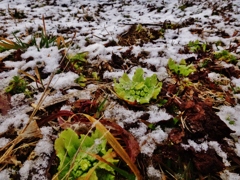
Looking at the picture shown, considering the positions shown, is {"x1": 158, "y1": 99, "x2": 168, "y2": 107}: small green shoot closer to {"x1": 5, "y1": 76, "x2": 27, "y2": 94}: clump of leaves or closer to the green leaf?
the green leaf

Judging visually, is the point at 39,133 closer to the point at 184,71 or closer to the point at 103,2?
the point at 184,71

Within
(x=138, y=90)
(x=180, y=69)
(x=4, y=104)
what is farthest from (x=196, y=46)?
(x=4, y=104)

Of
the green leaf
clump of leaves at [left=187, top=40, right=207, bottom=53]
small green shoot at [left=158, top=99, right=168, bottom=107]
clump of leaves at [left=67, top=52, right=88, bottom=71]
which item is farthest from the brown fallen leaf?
clump of leaves at [left=187, top=40, right=207, bottom=53]

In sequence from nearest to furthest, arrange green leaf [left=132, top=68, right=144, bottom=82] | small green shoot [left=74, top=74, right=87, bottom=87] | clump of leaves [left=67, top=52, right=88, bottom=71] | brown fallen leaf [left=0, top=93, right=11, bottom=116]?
brown fallen leaf [left=0, top=93, right=11, bottom=116]
green leaf [left=132, top=68, right=144, bottom=82]
small green shoot [left=74, top=74, right=87, bottom=87]
clump of leaves [left=67, top=52, right=88, bottom=71]

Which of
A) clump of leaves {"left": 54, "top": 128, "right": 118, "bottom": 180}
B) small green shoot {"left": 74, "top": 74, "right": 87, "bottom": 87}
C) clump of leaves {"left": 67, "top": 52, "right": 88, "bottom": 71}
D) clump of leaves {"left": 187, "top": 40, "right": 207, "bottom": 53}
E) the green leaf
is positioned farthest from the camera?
clump of leaves {"left": 187, "top": 40, "right": 207, "bottom": 53}

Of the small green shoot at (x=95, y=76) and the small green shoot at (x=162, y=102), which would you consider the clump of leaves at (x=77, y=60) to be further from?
the small green shoot at (x=162, y=102)

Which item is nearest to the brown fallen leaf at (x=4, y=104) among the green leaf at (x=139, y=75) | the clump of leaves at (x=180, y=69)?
the green leaf at (x=139, y=75)

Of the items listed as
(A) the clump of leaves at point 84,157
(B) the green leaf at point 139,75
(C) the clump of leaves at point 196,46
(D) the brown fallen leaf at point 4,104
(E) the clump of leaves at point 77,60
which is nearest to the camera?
(A) the clump of leaves at point 84,157

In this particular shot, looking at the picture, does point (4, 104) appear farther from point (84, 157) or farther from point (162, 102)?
point (162, 102)
